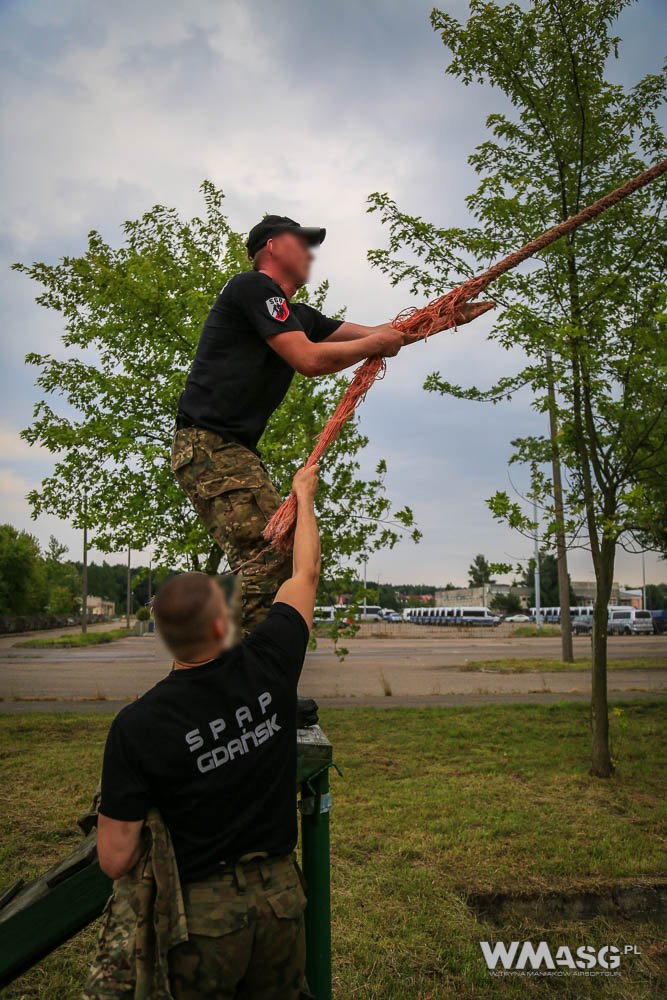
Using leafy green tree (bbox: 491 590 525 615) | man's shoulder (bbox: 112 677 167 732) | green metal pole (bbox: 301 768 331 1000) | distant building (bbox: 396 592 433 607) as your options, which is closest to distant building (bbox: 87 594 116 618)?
distant building (bbox: 396 592 433 607)

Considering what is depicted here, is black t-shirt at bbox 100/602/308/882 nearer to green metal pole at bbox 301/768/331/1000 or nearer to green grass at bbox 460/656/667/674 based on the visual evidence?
green metal pole at bbox 301/768/331/1000

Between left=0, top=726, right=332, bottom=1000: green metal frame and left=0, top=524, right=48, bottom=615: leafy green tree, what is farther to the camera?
left=0, top=524, right=48, bottom=615: leafy green tree

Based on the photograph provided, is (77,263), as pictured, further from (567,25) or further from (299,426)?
(567,25)

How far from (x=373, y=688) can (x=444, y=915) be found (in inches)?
525

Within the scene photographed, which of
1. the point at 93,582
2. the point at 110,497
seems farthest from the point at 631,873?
the point at 93,582

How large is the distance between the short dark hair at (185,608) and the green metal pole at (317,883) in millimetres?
1584

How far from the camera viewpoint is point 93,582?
67.6 metres

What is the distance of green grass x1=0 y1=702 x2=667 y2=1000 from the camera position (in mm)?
4762

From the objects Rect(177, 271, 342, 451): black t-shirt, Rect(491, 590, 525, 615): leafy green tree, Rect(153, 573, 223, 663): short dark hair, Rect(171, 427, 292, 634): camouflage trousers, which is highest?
Rect(177, 271, 342, 451): black t-shirt

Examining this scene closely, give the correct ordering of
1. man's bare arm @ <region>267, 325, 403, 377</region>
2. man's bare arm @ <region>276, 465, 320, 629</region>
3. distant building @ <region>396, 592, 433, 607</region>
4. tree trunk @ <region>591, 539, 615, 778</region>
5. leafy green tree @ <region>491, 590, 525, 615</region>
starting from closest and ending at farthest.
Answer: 1. man's bare arm @ <region>276, 465, 320, 629</region>
2. man's bare arm @ <region>267, 325, 403, 377</region>
3. tree trunk @ <region>591, 539, 615, 778</region>
4. distant building @ <region>396, 592, 433, 607</region>
5. leafy green tree @ <region>491, 590, 525, 615</region>

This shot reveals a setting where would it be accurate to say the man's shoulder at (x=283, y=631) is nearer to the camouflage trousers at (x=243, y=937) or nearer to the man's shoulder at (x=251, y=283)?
the camouflage trousers at (x=243, y=937)

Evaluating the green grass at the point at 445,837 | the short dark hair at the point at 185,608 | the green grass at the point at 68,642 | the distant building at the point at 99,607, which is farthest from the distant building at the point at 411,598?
the short dark hair at the point at 185,608

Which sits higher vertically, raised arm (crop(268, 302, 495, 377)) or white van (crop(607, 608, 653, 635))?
raised arm (crop(268, 302, 495, 377))

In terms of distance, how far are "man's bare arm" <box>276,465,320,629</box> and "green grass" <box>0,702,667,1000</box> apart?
325 centimetres
